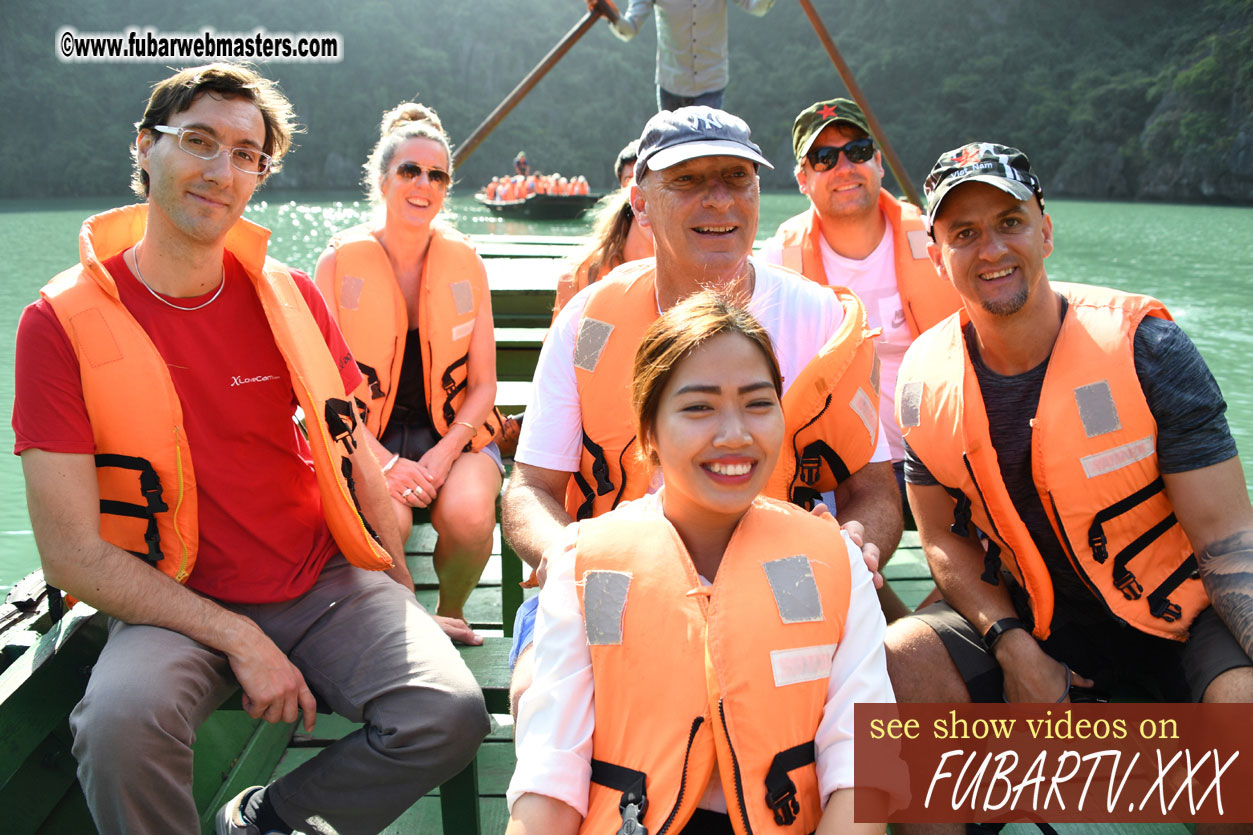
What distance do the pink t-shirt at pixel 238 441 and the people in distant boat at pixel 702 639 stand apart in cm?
75

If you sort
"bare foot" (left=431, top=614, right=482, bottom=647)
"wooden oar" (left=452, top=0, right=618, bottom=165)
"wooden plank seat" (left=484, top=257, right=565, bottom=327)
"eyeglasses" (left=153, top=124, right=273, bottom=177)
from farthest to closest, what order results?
"wooden oar" (left=452, top=0, right=618, bottom=165) < "wooden plank seat" (left=484, top=257, right=565, bottom=327) < "bare foot" (left=431, top=614, right=482, bottom=647) < "eyeglasses" (left=153, top=124, right=273, bottom=177)

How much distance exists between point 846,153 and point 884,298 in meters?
0.52

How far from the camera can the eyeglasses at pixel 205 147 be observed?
196 centimetres

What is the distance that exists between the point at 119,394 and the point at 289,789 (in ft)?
2.75

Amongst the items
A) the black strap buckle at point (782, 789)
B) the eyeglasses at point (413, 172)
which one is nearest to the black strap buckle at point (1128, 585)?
the black strap buckle at point (782, 789)

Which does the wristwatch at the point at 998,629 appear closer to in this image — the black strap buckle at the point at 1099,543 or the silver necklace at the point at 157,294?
the black strap buckle at the point at 1099,543

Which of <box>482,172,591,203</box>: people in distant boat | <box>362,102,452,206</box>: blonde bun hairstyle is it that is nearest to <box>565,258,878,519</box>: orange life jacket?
<box>362,102,452,206</box>: blonde bun hairstyle

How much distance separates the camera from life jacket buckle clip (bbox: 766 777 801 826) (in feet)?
4.38

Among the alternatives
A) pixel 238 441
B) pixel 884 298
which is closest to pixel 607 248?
pixel 884 298

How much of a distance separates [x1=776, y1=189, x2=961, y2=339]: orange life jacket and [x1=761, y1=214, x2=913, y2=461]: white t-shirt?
24 mm

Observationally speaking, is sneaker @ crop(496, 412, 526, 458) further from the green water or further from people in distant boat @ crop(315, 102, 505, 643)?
the green water

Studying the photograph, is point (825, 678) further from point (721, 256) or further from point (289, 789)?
point (289, 789)

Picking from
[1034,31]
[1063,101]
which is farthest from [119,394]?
[1034,31]

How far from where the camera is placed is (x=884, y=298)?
10.4 feet
